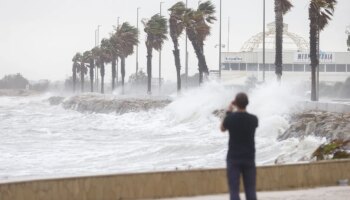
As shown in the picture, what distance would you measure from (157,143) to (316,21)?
1591 centimetres

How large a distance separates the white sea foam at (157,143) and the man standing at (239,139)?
13.7 m

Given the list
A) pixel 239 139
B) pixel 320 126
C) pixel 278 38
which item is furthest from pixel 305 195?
pixel 278 38

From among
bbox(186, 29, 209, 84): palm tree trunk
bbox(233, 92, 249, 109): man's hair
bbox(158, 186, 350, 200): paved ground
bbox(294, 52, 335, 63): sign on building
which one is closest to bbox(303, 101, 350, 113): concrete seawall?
bbox(158, 186, 350, 200): paved ground

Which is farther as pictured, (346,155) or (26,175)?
(26,175)

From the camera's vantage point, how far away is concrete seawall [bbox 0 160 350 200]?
11781mm

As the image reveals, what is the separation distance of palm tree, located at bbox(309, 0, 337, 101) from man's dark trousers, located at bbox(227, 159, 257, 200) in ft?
126

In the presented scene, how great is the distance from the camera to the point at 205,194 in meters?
13.3

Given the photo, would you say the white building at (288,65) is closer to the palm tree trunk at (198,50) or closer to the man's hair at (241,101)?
the palm tree trunk at (198,50)

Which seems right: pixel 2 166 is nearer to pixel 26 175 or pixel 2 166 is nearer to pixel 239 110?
pixel 26 175

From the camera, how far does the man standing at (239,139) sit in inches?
391

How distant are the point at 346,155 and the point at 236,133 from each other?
8703 mm

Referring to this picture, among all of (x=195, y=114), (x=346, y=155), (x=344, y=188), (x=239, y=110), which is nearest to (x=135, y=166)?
(x=346, y=155)

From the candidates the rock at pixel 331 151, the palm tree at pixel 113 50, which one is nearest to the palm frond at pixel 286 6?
the rock at pixel 331 151

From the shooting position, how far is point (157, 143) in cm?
3738
